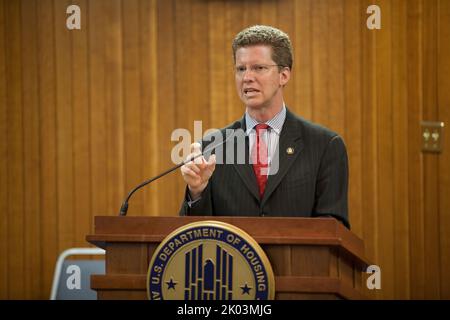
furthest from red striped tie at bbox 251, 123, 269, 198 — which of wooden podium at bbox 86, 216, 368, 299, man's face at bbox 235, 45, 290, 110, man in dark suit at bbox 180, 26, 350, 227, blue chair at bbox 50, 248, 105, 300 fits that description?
blue chair at bbox 50, 248, 105, 300

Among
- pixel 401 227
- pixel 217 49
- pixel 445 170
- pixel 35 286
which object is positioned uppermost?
pixel 217 49

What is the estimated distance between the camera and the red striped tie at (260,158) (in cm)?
361

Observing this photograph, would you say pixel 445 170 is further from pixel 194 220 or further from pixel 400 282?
pixel 194 220

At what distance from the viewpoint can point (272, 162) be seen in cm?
361

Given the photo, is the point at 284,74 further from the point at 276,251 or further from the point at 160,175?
the point at 276,251

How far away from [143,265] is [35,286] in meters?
2.67

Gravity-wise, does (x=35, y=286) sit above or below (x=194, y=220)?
below

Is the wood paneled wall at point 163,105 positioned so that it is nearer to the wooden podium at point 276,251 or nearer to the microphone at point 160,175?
the microphone at point 160,175

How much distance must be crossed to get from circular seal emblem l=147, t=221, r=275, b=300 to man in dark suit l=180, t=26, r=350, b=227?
595 mm

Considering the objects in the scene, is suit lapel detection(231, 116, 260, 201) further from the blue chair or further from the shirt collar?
the blue chair

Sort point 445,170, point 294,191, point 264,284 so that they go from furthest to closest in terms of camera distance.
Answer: point 445,170
point 294,191
point 264,284

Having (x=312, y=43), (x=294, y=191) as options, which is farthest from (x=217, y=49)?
(x=294, y=191)

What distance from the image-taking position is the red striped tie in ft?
11.9

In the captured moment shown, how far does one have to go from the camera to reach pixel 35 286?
18.0 ft
